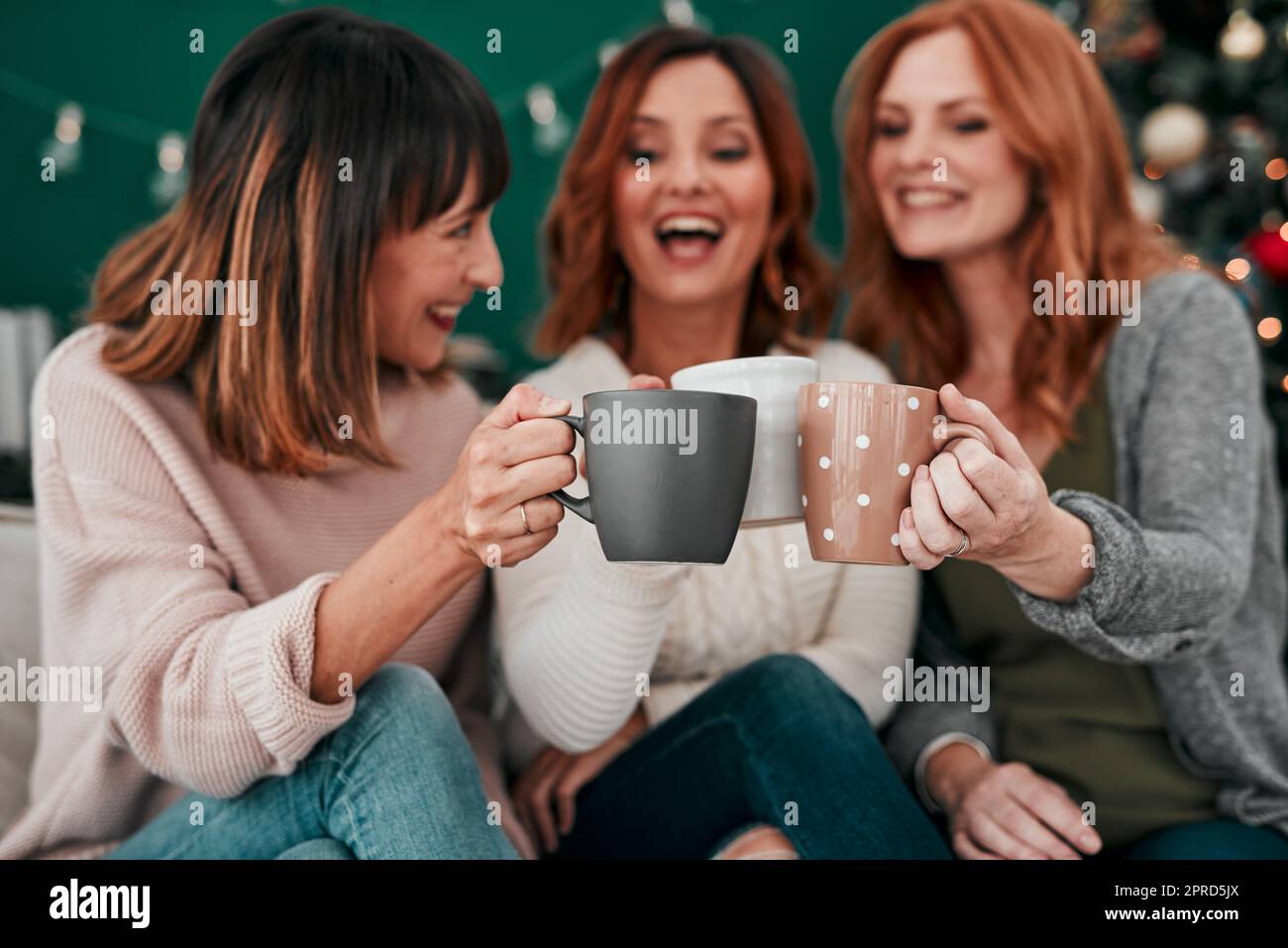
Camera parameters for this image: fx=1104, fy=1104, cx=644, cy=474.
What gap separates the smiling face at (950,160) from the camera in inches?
47.5

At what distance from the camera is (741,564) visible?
47.6 inches

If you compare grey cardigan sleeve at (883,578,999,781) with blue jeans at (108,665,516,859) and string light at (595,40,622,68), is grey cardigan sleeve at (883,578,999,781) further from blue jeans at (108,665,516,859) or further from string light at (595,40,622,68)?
string light at (595,40,622,68)

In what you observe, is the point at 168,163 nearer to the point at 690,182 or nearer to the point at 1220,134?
the point at 690,182

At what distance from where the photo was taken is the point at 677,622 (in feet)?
3.88

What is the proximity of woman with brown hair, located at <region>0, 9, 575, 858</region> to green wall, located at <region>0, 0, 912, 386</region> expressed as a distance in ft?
0.44

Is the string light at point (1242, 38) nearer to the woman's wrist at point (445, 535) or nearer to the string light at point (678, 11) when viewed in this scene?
the string light at point (678, 11)

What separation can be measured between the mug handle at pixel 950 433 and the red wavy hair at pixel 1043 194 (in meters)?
0.49

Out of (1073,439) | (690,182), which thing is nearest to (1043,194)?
(1073,439)

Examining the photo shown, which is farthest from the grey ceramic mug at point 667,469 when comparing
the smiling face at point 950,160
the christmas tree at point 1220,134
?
the christmas tree at point 1220,134

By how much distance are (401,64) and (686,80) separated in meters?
0.39

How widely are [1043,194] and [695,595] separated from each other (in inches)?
23.5

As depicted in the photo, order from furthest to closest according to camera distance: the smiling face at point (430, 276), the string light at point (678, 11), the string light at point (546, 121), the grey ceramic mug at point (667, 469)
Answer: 1. the string light at point (678, 11)
2. the string light at point (546, 121)
3. the smiling face at point (430, 276)
4. the grey ceramic mug at point (667, 469)
